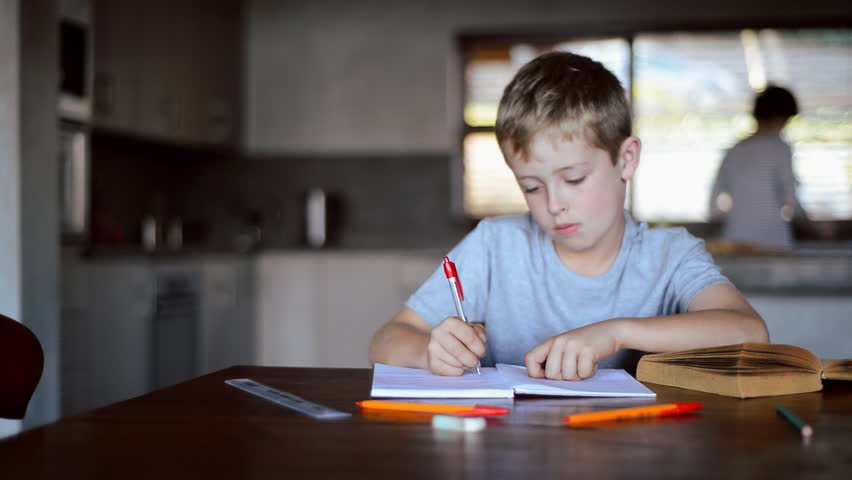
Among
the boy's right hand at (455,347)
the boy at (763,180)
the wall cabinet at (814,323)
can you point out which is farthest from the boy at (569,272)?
the boy at (763,180)

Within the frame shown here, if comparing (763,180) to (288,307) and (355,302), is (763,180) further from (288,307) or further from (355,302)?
(288,307)

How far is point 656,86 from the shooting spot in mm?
4605

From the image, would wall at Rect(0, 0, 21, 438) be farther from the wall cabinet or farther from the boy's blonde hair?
the wall cabinet

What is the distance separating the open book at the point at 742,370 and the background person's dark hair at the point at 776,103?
2705 millimetres

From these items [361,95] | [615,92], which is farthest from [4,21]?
[361,95]

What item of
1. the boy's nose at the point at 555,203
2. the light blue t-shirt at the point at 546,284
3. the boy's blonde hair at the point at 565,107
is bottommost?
the light blue t-shirt at the point at 546,284

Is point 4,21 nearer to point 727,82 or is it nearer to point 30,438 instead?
point 30,438

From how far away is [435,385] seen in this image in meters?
1.04

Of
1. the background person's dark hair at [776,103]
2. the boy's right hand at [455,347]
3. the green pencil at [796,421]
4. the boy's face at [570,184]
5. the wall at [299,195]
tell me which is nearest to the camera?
the green pencil at [796,421]

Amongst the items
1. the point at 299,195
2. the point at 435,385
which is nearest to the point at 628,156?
the point at 435,385

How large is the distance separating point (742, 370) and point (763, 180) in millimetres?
2921

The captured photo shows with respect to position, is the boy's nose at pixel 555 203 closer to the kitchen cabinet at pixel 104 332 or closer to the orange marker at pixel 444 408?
the orange marker at pixel 444 408

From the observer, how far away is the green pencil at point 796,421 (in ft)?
2.67

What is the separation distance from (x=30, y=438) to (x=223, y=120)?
392cm
